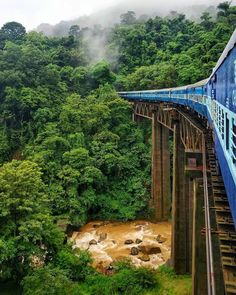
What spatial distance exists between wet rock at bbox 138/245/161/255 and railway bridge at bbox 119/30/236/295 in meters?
2.79

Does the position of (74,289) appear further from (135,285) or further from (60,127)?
(60,127)

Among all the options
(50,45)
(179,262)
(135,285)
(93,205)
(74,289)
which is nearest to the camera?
(74,289)

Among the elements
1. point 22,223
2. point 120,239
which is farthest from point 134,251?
point 22,223

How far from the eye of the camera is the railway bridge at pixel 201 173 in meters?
5.54

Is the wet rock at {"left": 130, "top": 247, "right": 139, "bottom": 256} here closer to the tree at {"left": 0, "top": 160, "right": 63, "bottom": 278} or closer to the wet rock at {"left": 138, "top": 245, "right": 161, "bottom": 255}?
the wet rock at {"left": 138, "top": 245, "right": 161, "bottom": 255}

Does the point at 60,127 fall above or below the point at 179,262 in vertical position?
above

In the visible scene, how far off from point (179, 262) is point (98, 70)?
95.7ft

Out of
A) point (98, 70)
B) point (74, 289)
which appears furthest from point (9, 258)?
point (98, 70)

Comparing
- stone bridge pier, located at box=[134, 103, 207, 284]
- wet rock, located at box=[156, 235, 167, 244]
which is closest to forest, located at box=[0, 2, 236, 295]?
stone bridge pier, located at box=[134, 103, 207, 284]

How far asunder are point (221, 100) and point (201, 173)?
14.8 feet

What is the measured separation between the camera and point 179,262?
19875 mm

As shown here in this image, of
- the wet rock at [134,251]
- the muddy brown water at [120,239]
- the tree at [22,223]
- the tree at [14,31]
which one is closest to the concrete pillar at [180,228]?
the muddy brown water at [120,239]

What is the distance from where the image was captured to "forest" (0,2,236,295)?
1557 cm

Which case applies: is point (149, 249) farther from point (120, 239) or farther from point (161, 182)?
point (161, 182)
